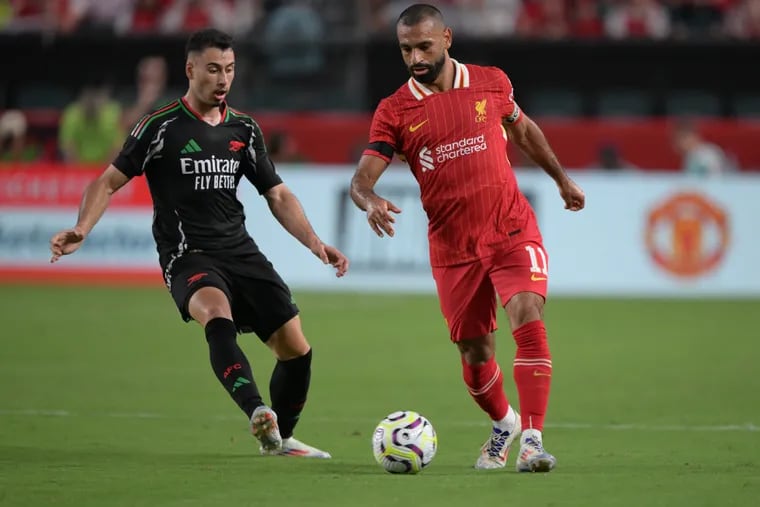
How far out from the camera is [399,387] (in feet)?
35.8

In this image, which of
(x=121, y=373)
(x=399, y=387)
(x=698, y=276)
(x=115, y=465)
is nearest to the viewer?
(x=115, y=465)

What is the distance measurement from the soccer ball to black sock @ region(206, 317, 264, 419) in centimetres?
68

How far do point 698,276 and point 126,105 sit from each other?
378 inches

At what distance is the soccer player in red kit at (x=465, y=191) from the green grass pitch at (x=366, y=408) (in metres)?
0.66

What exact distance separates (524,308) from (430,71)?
1.41 m

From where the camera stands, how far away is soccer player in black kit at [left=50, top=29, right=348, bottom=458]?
772 centimetres

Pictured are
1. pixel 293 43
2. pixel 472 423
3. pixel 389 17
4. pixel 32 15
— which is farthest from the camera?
Answer: pixel 32 15

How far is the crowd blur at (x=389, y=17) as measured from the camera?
74.4 ft

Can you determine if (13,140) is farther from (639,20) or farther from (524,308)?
(524,308)

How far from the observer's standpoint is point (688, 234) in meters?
17.8

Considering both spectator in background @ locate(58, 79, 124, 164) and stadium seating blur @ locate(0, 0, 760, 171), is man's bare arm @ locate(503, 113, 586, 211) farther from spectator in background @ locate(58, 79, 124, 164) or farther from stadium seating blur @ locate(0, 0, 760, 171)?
stadium seating blur @ locate(0, 0, 760, 171)

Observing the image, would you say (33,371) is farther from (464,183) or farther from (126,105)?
(126,105)

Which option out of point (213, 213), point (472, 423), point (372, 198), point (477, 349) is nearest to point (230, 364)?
point (213, 213)

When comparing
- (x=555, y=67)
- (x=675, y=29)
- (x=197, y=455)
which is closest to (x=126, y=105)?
(x=555, y=67)
